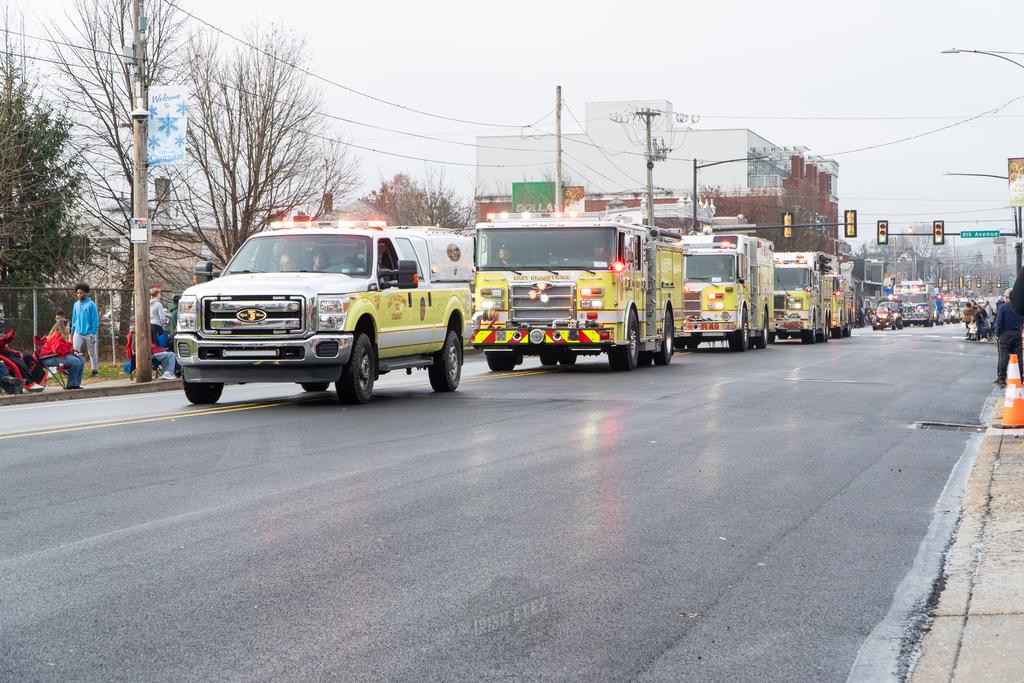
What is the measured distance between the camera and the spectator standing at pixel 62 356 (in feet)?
68.8

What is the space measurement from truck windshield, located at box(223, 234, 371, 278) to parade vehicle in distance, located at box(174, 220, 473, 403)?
0.04 ft

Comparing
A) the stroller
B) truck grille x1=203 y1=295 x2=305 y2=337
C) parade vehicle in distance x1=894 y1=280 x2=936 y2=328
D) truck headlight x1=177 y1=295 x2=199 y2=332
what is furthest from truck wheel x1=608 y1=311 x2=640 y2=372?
parade vehicle in distance x1=894 y1=280 x2=936 y2=328

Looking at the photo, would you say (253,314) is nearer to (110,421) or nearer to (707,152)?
(110,421)

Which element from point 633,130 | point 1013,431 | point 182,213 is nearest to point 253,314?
point 1013,431

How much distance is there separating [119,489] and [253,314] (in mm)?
6967

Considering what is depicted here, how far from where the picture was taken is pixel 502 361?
26.1 m

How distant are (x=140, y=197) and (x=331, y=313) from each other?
860 centimetres

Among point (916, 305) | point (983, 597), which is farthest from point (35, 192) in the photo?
point (916, 305)

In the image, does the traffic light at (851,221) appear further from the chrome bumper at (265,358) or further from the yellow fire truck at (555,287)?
the chrome bumper at (265,358)

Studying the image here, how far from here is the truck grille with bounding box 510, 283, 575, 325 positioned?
80.7ft

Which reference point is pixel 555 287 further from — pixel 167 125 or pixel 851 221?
pixel 851 221

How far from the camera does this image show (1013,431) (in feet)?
45.3

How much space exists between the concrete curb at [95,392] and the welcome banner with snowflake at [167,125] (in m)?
4.00

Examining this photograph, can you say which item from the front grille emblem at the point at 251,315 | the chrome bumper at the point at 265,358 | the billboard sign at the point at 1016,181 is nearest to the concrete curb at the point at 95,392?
the chrome bumper at the point at 265,358
